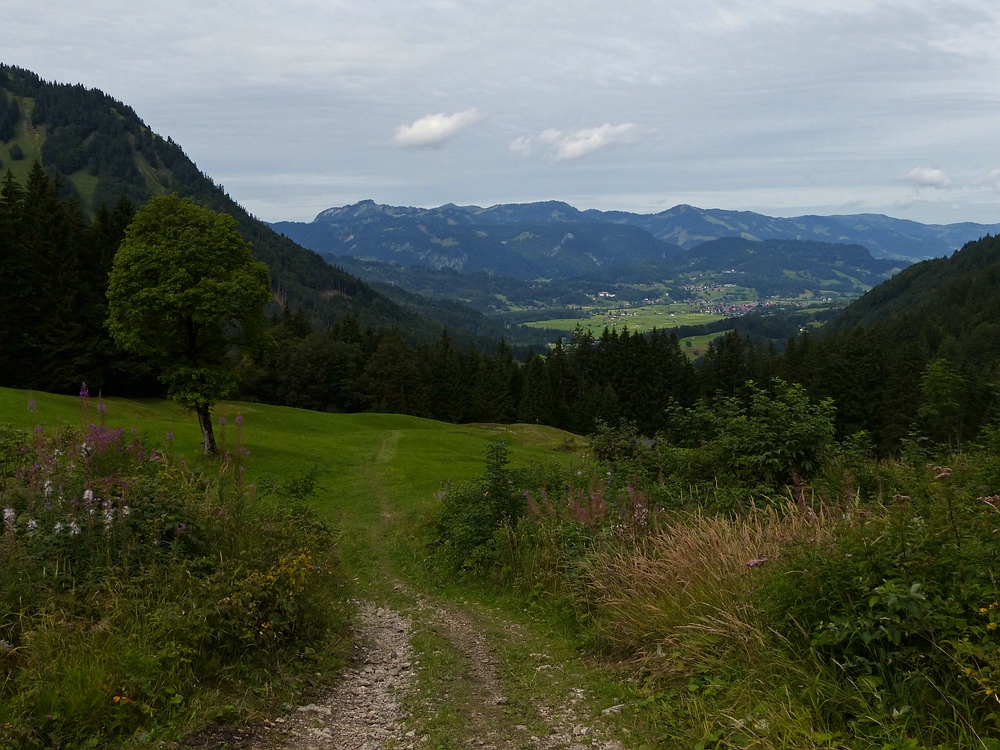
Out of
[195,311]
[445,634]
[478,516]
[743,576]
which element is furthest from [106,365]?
[743,576]

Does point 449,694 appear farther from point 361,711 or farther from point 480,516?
point 480,516

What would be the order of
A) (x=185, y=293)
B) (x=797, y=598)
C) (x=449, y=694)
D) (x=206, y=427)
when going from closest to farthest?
(x=797, y=598) → (x=449, y=694) → (x=185, y=293) → (x=206, y=427)

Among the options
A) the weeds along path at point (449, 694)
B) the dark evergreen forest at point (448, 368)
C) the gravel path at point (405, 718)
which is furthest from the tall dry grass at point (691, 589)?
the dark evergreen forest at point (448, 368)

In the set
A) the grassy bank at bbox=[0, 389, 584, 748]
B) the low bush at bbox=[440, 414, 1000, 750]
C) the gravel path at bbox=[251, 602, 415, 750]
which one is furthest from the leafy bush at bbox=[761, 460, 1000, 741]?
the grassy bank at bbox=[0, 389, 584, 748]

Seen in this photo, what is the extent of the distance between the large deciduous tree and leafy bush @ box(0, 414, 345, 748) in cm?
1598

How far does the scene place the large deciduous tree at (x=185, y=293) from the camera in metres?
23.4

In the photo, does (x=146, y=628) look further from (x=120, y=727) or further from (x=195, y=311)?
(x=195, y=311)

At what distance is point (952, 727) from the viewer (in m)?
4.38

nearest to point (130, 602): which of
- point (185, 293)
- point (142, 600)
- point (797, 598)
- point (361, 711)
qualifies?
point (142, 600)

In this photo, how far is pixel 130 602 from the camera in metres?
6.27

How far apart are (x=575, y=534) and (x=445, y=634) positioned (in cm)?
247

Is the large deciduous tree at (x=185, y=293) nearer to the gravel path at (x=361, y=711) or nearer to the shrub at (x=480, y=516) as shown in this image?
the shrub at (x=480, y=516)

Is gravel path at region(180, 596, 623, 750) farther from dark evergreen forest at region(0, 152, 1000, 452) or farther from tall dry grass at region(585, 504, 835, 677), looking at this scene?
dark evergreen forest at region(0, 152, 1000, 452)

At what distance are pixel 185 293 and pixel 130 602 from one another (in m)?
18.9
